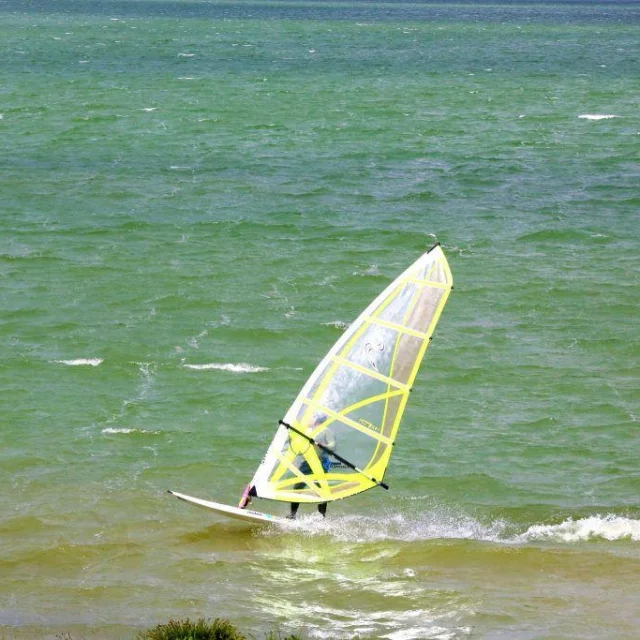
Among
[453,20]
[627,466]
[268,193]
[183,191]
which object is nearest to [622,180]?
[268,193]

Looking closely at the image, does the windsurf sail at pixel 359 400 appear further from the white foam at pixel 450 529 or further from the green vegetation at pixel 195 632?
the green vegetation at pixel 195 632

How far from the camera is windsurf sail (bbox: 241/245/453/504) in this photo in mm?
22688

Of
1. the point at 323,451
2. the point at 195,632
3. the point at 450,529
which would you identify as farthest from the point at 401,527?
the point at 195,632

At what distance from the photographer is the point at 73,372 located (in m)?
34.0

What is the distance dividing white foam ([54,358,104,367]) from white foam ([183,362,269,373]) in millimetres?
2435

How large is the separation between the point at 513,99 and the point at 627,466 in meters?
63.1

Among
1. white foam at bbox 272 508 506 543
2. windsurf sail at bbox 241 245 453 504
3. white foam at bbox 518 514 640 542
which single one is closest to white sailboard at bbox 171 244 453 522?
windsurf sail at bbox 241 245 453 504

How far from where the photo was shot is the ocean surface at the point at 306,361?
22.1 m

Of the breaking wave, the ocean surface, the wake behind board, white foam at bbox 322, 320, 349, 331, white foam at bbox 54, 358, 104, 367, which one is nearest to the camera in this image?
the ocean surface

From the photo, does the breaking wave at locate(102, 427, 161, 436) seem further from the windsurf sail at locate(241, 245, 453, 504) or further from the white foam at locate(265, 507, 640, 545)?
the windsurf sail at locate(241, 245, 453, 504)

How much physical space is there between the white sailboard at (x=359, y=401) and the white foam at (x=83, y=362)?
11.5 meters

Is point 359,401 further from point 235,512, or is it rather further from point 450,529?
point 450,529

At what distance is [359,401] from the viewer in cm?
2306

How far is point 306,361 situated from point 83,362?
6.10 metres
